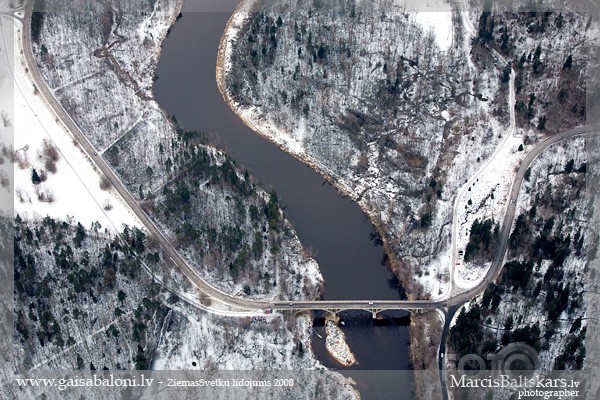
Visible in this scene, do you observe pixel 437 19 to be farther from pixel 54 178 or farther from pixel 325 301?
pixel 54 178

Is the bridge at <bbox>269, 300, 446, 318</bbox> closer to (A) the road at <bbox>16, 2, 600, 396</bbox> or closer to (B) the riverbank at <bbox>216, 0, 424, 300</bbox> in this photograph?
(A) the road at <bbox>16, 2, 600, 396</bbox>

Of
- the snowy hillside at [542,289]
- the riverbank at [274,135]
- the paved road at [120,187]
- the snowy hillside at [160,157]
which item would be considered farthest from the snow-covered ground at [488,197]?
the paved road at [120,187]

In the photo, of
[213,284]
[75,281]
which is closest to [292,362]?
[213,284]

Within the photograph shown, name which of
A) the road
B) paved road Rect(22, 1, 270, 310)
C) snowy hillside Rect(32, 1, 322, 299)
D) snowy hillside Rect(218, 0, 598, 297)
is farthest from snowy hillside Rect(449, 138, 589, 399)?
paved road Rect(22, 1, 270, 310)

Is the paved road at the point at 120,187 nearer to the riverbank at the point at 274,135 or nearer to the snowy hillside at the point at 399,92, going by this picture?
the riverbank at the point at 274,135

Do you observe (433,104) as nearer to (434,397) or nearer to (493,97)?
(493,97)

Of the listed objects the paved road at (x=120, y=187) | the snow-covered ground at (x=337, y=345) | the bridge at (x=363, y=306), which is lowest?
the snow-covered ground at (x=337, y=345)

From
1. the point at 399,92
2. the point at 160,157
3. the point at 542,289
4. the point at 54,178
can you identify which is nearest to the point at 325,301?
the point at 542,289

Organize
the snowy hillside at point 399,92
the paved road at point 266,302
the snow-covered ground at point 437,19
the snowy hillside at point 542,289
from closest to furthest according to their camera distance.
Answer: the snowy hillside at point 542,289 < the paved road at point 266,302 < the snowy hillside at point 399,92 < the snow-covered ground at point 437,19
